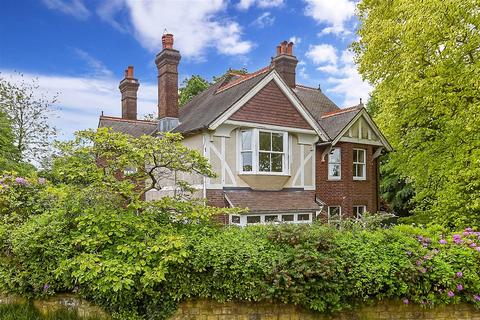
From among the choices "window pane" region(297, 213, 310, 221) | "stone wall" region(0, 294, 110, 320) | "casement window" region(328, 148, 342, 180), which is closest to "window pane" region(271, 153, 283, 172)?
"window pane" region(297, 213, 310, 221)

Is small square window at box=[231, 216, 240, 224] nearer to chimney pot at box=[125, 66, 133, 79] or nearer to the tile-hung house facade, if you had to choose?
the tile-hung house facade

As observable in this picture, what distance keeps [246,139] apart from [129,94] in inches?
393

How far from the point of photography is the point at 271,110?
15055mm

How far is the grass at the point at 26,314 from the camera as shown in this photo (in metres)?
6.86

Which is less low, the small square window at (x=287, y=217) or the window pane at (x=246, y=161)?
the window pane at (x=246, y=161)

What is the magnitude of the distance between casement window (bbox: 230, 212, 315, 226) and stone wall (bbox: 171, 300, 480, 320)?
5795mm

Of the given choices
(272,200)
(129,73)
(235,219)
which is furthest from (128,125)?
(272,200)

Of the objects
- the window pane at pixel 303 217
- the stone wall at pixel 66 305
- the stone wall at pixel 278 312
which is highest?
the window pane at pixel 303 217

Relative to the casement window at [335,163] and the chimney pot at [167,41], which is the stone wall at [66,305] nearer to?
the chimney pot at [167,41]

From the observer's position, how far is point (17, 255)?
7336mm

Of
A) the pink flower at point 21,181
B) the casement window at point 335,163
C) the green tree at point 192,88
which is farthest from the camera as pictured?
the green tree at point 192,88

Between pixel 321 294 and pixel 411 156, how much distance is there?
10.7 meters

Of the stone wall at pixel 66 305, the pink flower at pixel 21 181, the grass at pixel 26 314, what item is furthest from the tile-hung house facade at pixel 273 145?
the grass at pixel 26 314

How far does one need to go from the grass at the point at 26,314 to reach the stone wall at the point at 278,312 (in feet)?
6.50
